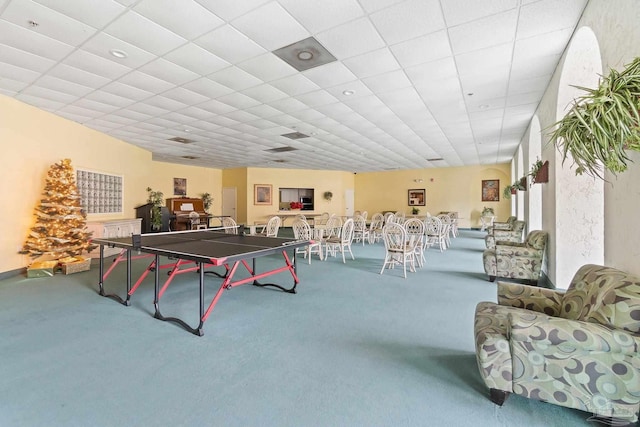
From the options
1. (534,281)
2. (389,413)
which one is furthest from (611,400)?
(534,281)

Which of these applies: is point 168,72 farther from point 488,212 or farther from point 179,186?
point 488,212

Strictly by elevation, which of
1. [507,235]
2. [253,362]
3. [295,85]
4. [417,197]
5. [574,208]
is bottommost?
[253,362]

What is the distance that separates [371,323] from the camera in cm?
310

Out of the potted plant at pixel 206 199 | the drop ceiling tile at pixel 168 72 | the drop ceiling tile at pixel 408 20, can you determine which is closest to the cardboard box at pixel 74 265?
the drop ceiling tile at pixel 168 72

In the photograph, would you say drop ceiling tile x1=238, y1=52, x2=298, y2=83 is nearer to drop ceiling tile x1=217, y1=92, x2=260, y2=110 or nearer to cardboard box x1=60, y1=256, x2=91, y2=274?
drop ceiling tile x1=217, y1=92, x2=260, y2=110

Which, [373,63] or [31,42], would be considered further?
[373,63]

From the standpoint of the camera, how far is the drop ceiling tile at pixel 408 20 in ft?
8.64

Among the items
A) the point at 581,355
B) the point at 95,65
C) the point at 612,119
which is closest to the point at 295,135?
the point at 95,65

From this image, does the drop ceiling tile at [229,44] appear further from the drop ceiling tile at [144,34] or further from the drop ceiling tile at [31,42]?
the drop ceiling tile at [31,42]

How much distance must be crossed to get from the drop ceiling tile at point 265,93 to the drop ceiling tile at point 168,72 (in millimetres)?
836

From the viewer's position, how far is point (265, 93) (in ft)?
15.4

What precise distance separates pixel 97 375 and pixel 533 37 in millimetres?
5102

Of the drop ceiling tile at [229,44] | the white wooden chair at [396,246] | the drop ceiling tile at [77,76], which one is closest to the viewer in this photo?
the drop ceiling tile at [229,44]

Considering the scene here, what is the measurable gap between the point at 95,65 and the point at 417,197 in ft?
44.2
